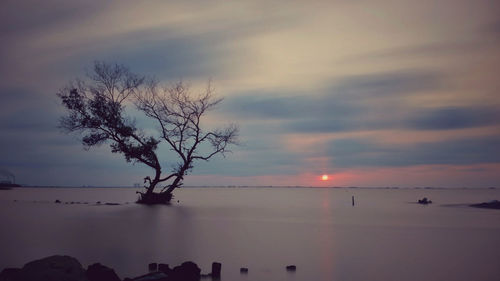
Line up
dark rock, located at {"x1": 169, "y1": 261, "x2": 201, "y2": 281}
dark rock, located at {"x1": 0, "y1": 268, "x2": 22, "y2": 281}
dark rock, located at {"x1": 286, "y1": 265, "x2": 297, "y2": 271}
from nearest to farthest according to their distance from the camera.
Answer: dark rock, located at {"x1": 0, "y1": 268, "x2": 22, "y2": 281}, dark rock, located at {"x1": 169, "y1": 261, "x2": 201, "y2": 281}, dark rock, located at {"x1": 286, "y1": 265, "x2": 297, "y2": 271}

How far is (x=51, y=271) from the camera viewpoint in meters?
10.5

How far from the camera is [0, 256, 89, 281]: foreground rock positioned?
10.4m

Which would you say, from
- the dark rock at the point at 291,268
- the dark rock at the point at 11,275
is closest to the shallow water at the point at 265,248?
the dark rock at the point at 291,268

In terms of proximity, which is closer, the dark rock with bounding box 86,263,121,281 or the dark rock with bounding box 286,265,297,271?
the dark rock with bounding box 86,263,121,281

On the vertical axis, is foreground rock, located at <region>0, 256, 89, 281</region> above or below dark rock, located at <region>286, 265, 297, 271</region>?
above

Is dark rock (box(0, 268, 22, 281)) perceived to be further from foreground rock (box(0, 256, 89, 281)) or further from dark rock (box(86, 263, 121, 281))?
dark rock (box(86, 263, 121, 281))

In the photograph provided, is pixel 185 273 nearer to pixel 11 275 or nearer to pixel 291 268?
pixel 11 275

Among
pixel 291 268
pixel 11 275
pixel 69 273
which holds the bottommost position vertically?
pixel 291 268

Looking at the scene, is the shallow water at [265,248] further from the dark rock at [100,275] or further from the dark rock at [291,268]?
the dark rock at [100,275]

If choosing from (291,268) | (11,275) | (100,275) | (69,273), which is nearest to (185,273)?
(100,275)

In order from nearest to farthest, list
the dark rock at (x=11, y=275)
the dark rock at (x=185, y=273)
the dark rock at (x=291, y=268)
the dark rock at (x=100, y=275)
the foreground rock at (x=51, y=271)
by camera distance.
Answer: the foreground rock at (x=51, y=271)
the dark rock at (x=11, y=275)
the dark rock at (x=100, y=275)
the dark rock at (x=185, y=273)
the dark rock at (x=291, y=268)

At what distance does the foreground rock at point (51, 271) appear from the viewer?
1035 centimetres

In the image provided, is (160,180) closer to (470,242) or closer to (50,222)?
(50,222)

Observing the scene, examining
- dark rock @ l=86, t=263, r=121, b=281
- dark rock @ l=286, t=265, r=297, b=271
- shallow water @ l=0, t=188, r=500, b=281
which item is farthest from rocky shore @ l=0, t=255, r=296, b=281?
dark rock @ l=286, t=265, r=297, b=271
